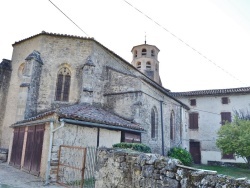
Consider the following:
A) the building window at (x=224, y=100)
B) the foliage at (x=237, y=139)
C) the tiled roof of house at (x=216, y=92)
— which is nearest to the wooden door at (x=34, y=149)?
the foliage at (x=237, y=139)

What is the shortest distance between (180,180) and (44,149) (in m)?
7.01

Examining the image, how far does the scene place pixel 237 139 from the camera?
16516 millimetres

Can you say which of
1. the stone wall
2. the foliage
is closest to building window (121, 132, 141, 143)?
the foliage

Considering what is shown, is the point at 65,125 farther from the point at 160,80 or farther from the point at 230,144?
the point at 160,80

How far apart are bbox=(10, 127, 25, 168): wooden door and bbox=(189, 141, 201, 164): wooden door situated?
1940cm

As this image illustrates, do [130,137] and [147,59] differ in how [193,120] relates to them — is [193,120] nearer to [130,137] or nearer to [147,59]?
[147,59]

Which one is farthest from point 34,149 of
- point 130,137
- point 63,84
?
point 63,84

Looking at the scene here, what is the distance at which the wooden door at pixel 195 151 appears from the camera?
78.5 ft

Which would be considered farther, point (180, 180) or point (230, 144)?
point (230, 144)

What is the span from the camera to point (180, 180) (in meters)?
3.99

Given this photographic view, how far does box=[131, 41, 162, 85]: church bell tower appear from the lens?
30719 millimetres

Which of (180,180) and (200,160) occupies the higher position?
(180,180)

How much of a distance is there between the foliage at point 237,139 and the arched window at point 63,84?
13441mm

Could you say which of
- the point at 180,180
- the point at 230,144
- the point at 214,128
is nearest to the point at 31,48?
the point at 180,180
